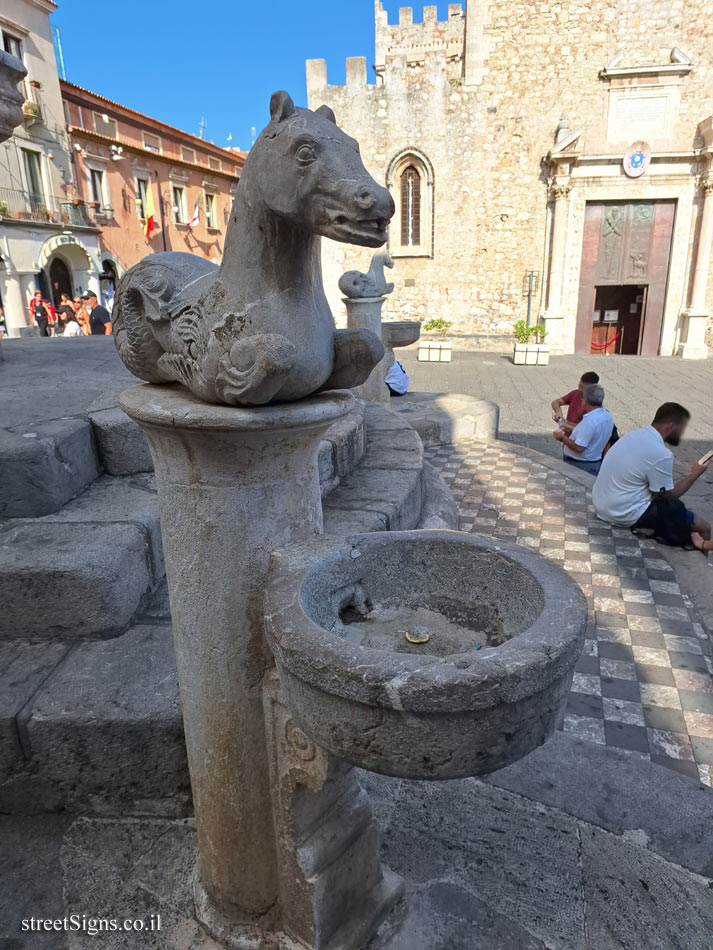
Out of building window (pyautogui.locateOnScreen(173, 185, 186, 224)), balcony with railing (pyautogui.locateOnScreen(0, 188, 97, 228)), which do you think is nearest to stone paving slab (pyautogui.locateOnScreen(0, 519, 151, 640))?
balcony with railing (pyautogui.locateOnScreen(0, 188, 97, 228))

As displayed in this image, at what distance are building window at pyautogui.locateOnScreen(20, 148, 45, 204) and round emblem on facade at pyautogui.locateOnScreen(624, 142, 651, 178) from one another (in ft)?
55.6

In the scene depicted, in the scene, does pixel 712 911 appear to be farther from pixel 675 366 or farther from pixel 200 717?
pixel 675 366

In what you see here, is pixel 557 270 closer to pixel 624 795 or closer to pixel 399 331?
pixel 399 331

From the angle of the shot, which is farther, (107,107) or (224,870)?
(107,107)

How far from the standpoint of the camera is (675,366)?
1416cm

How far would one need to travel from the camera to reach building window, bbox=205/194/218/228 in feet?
95.2

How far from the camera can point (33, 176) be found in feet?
63.2

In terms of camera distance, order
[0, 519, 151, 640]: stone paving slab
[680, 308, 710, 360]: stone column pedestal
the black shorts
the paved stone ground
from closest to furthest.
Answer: [0, 519, 151, 640]: stone paving slab → the black shorts → the paved stone ground → [680, 308, 710, 360]: stone column pedestal

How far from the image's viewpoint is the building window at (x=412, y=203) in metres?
16.9

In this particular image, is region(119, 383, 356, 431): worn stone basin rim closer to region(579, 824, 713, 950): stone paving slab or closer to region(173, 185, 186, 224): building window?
region(579, 824, 713, 950): stone paving slab

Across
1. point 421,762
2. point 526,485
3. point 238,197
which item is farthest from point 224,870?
point 526,485

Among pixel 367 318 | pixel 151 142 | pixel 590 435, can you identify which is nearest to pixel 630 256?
pixel 590 435

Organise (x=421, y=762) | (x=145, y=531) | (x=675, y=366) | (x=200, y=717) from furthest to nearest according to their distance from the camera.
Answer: (x=675, y=366)
(x=145, y=531)
(x=200, y=717)
(x=421, y=762)

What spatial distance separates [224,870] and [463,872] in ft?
Answer: 2.19
